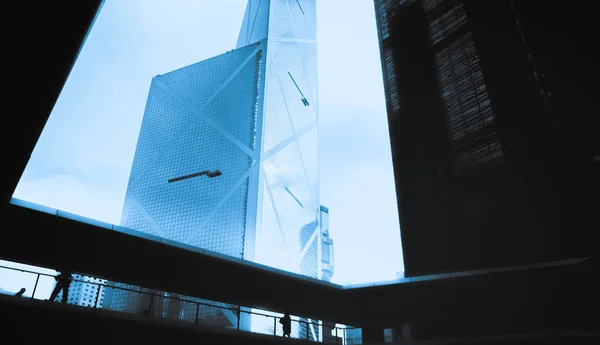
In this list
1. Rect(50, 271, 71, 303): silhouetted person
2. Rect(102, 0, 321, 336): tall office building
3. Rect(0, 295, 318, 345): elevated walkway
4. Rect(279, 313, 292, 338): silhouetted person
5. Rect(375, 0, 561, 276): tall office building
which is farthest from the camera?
Rect(102, 0, 321, 336): tall office building

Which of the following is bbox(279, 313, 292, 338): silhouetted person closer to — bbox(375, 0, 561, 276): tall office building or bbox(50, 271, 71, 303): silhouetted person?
bbox(50, 271, 71, 303): silhouetted person

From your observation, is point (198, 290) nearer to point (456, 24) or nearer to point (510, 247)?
point (510, 247)

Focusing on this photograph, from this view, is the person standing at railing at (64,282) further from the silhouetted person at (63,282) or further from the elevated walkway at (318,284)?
the elevated walkway at (318,284)

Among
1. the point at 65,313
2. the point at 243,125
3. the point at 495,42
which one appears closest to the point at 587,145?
the point at 495,42

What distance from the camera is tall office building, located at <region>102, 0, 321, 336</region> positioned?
60312 millimetres

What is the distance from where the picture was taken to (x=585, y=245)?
16547mm

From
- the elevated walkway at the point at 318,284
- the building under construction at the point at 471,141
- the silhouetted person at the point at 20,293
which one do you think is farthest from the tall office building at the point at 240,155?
the silhouetted person at the point at 20,293

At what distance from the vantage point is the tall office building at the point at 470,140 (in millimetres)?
19250

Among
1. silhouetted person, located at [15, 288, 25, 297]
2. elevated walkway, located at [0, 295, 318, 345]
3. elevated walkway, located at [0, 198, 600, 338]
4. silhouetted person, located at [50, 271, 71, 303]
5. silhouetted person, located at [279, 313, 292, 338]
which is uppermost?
elevated walkway, located at [0, 198, 600, 338]

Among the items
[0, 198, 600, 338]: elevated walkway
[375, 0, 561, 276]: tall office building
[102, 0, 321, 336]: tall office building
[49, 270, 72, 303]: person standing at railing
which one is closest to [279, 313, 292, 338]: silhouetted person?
[0, 198, 600, 338]: elevated walkway

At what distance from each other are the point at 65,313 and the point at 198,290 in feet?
31.3

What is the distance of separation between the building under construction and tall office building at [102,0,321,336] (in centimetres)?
3419

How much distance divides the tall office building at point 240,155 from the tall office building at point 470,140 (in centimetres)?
3399

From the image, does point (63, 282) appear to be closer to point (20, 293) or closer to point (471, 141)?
point (20, 293)
